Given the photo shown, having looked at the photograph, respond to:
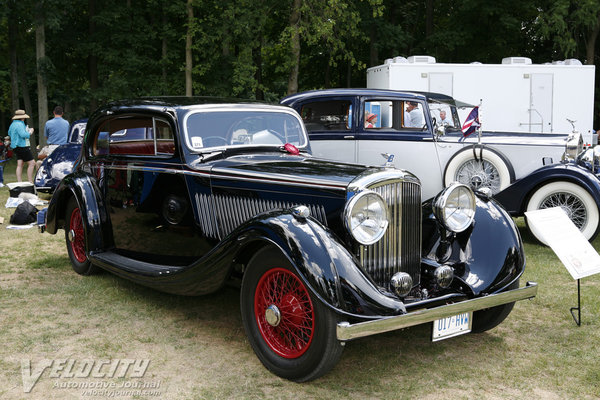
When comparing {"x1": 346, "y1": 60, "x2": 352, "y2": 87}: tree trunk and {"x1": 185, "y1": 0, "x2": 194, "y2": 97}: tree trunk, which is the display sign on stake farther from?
{"x1": 346, "y1": 60, "x2": 352, "y2": 87}: tree trunk

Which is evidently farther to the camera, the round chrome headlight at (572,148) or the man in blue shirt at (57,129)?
the man in blue shirt at (57,129)

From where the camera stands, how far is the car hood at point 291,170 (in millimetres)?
3762

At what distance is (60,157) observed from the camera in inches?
421

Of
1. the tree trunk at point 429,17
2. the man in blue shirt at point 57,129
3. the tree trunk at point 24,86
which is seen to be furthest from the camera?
the tree trunk at point 24,86

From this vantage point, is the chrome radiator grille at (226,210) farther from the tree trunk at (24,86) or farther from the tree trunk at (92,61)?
the tree trunk at (24,86)

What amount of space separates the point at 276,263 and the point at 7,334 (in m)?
2.24

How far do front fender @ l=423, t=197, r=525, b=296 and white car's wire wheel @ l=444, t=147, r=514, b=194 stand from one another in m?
3.55

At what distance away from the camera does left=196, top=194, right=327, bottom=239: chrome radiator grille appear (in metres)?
4.08

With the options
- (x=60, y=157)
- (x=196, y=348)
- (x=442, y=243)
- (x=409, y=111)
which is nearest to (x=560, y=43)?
(x=409, y=111)

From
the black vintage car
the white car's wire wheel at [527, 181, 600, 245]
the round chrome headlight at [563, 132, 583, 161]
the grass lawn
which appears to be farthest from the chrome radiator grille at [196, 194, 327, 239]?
the round chrome headlight at [563, 132, 583, 161]

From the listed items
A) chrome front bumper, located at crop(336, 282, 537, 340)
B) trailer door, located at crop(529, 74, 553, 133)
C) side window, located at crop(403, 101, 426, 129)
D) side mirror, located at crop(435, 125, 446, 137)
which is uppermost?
trailer door, located at crop(529, 74, 553, 133)

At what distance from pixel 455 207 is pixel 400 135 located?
428cm

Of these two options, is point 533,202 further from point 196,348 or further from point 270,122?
point 196,348

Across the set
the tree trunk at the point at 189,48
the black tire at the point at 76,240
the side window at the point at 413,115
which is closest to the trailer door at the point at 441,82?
the side window at the point at 413,115
